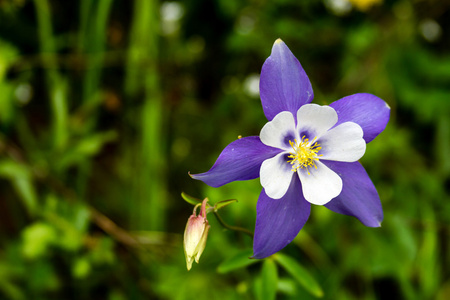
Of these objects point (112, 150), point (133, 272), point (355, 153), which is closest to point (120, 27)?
point (112, 150)

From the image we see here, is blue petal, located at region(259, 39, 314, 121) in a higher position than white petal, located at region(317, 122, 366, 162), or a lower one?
higher

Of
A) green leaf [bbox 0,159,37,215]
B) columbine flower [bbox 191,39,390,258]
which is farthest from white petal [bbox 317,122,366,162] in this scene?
green leaf [bbox 0,159,37,215]

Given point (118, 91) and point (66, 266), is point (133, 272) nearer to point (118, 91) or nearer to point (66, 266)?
point (66, 266)

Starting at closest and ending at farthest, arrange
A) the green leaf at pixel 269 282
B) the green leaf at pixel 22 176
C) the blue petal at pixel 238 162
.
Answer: the blue petal at pixel 238 162
the green leaf at pixel 269 282
the green leaf at pixel 22 176

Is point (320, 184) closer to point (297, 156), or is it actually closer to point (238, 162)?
point (297, 156)

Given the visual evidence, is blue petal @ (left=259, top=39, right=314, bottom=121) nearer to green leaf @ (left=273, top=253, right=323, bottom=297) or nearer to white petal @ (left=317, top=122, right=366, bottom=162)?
white petal @ (left=317, top=122, right=366, bottom=162)

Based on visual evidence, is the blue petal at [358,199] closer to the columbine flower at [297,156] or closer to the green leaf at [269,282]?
the columbine flower at [297,156]

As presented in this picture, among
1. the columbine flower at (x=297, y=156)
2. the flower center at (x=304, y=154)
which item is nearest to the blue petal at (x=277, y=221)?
the columbine flower at (x=297, y=156)
